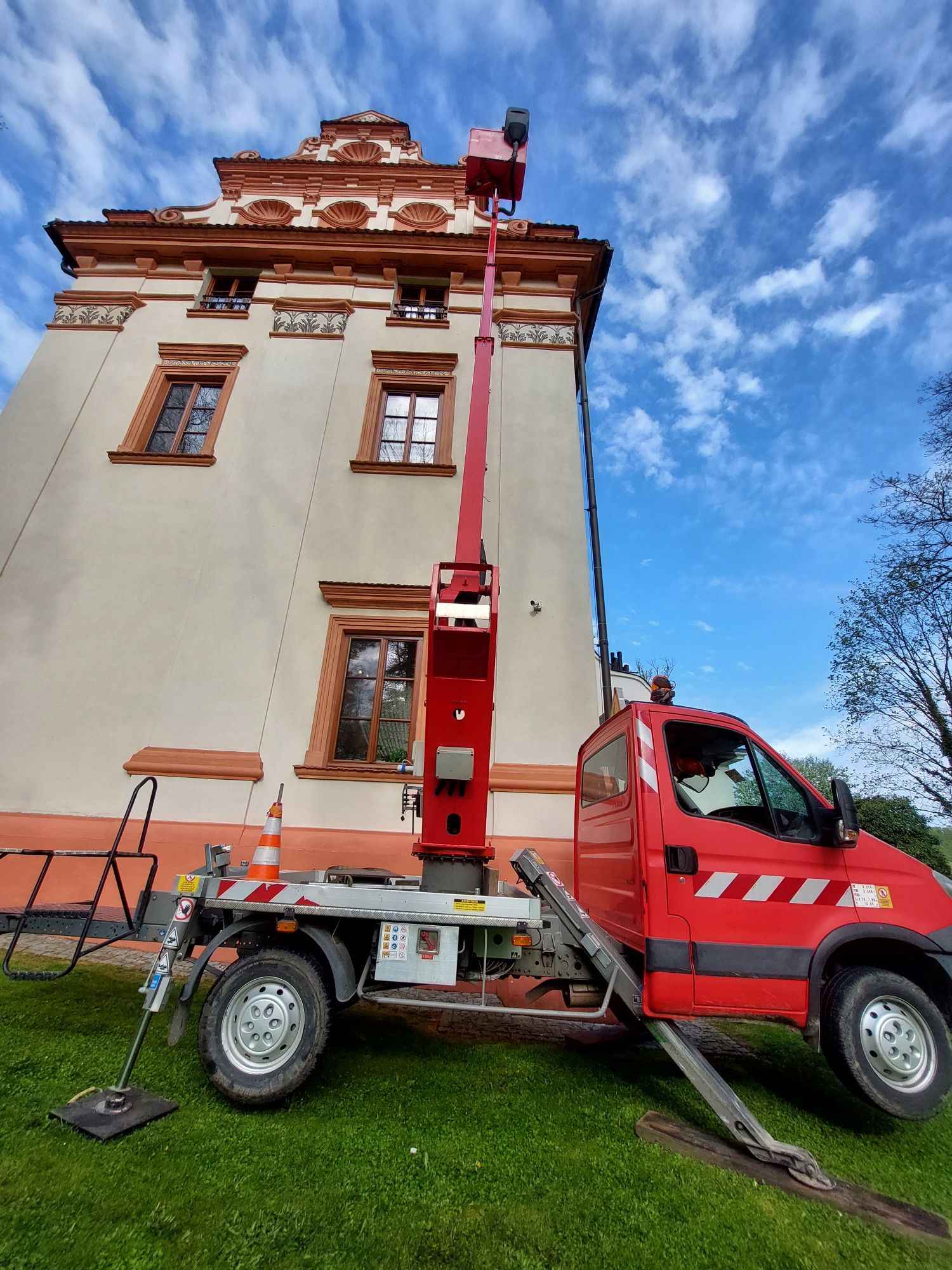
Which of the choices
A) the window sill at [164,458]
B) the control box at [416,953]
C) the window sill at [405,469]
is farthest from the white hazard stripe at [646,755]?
the window sill at [164,458]

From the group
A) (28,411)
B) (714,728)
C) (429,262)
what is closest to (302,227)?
(429,262)

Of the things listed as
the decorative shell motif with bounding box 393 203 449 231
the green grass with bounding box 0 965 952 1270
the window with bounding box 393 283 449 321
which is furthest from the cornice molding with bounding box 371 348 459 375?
the green grass with bounding box 0 965 952 1270

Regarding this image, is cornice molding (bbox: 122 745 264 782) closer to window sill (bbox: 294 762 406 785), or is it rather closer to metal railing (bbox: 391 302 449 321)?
window sill (bbox: 294 762 406 785)

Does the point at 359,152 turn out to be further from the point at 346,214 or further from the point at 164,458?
the point at 164,458

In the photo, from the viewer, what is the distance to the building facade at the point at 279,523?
678 centimetres

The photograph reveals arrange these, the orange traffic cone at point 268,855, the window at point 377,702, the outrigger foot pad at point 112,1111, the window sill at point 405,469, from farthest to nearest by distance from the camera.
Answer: the window sill at point 405,469
the window at point 377,702
the orange traffic cone at point 268,855
the outrigger foot pad at point 112,1111

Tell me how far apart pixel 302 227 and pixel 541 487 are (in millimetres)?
7040

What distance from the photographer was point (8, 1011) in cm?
380

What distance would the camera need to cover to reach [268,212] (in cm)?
1142

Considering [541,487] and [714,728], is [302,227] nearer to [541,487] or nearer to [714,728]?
[541,487]

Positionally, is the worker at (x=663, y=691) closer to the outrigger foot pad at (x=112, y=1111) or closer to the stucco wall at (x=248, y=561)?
the stucco wall at (x=248, y=561)

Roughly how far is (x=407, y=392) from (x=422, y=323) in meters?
1.46

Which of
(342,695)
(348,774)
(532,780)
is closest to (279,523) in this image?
(342,695)

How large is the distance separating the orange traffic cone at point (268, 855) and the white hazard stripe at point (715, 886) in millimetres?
2607
